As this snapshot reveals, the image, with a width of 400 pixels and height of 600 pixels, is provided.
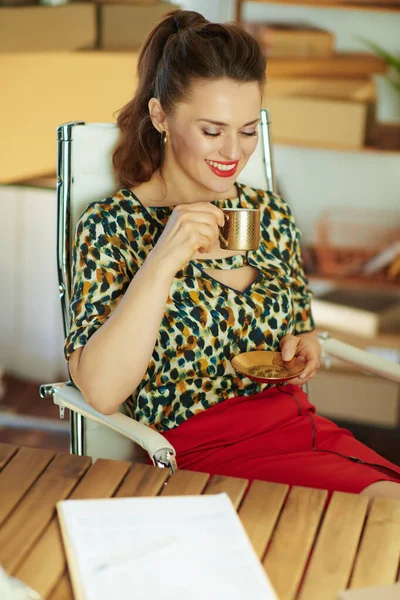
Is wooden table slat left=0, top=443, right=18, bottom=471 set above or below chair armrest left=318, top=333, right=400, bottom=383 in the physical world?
above

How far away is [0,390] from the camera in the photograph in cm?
345

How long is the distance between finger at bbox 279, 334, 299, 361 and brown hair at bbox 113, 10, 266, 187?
445mm

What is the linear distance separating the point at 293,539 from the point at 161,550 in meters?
0.18

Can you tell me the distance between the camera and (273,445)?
66.6 inches

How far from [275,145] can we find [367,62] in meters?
0.43

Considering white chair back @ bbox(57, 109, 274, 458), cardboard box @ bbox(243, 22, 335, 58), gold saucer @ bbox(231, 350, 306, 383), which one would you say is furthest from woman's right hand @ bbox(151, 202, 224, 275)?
cardboard box @ bbox(243, 22, 335, 58)

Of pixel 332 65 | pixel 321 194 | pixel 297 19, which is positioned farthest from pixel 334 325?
pixel 297 19

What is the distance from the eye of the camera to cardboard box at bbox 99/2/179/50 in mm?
3180

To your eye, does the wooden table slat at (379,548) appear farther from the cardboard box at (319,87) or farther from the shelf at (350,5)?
the shelf at (350,5)

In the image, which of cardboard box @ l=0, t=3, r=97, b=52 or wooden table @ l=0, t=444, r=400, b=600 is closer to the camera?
wooden table @ l=0, t=444, r=400, b=600

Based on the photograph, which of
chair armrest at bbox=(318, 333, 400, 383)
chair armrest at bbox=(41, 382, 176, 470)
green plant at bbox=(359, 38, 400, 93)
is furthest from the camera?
green plant at bbox=(359, 38, 400, 93)

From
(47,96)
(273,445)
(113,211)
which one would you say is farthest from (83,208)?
(47,96)

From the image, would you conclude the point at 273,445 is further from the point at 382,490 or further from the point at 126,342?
the point at 126,342

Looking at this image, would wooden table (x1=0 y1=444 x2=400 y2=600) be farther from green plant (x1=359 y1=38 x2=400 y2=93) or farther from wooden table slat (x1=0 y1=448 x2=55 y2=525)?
green plant (x1=359 y1=38 x2=400 y2=93)
